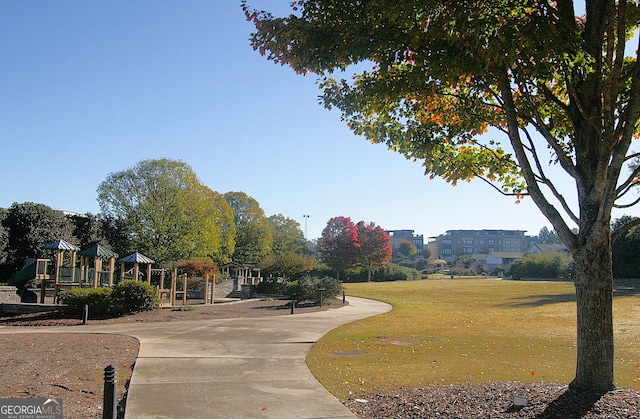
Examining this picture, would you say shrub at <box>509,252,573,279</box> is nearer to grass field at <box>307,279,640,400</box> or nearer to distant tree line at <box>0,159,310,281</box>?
grass field at <box>307,279,640,400</box>

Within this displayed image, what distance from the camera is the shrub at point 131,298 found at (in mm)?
22141

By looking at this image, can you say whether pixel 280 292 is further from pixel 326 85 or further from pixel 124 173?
pixel 326 85

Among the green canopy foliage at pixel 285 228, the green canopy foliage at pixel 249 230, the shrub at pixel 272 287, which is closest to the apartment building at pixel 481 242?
the green canopy foliage at pixel 285 228

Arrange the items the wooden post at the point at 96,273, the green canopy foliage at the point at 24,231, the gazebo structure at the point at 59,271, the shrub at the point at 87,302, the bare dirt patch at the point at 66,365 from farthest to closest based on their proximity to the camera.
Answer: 1. the green canopy foliage at the point at 24,231
2. the wooden post at the point at 96,273
3. the gazebo structure at the point at 59,271
4. the shrub at the point at 87,302
5. the bare dirt patch at the point at 66,365

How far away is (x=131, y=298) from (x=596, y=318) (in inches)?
808

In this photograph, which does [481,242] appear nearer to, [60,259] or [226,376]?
[60,259]

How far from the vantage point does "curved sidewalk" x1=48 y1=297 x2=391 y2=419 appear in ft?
22.0

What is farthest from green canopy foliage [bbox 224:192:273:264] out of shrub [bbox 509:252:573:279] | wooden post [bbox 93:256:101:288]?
shrub [bbox 509:252:573:279]

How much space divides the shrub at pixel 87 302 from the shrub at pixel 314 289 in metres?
13.4

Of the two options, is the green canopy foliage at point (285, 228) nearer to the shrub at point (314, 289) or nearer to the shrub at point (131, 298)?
the shrub at point (314, 289)

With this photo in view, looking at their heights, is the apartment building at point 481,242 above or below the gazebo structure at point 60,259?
above

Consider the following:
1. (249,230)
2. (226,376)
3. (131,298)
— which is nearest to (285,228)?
(249,230)

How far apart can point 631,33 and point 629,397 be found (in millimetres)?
5687

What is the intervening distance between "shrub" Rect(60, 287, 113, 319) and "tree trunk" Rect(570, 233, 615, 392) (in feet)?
66.9
